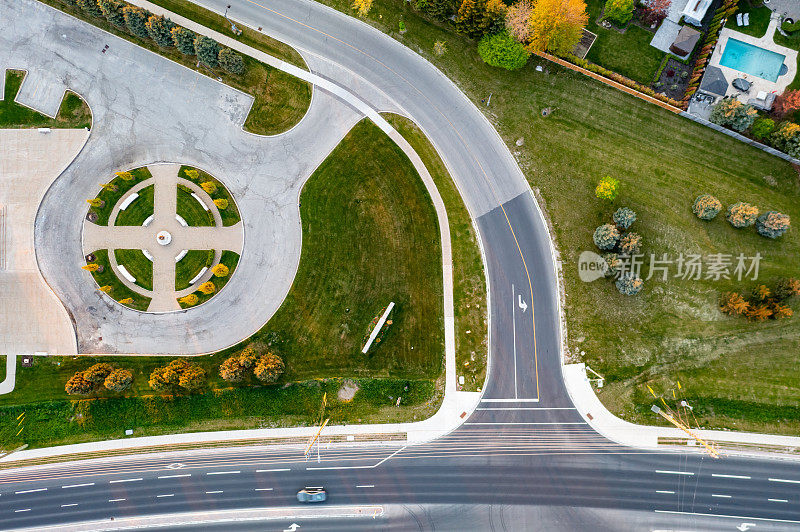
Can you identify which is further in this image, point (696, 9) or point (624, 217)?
point (696, 9)

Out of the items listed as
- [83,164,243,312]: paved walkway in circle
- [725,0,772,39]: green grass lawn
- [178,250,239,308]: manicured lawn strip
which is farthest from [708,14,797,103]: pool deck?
[178,250,239,308]: manicured lawn strip

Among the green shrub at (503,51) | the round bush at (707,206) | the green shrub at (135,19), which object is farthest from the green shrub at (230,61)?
the round bush at (707,206)

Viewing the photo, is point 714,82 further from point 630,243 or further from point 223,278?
point 223,278

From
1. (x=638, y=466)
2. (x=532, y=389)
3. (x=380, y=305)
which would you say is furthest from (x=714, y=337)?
(x=380, y=305)

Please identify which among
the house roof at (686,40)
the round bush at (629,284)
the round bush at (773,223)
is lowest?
the round bush at (629,284)

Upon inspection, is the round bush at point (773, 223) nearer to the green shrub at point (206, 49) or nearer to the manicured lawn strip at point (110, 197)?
the green shrub at point (206, 49)

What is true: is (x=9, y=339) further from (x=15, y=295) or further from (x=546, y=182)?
(x=546, y=182)

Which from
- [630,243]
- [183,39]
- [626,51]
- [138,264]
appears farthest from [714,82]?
[138,264]
